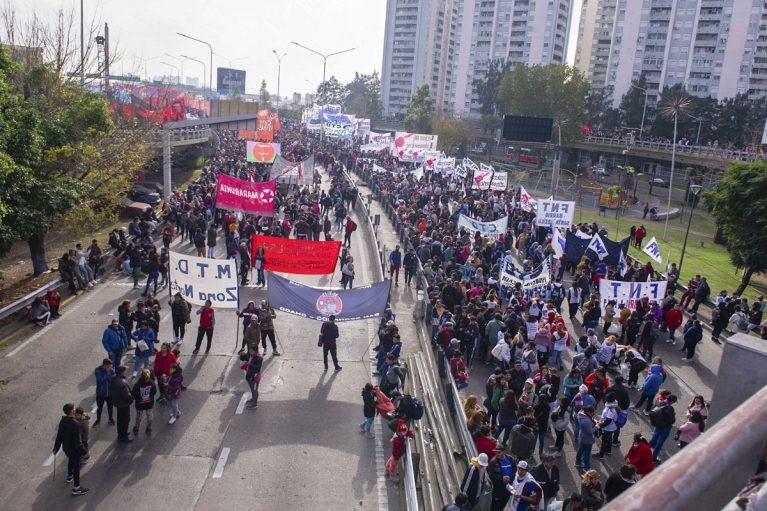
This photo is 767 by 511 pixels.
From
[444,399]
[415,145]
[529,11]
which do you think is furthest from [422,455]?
[529,11]

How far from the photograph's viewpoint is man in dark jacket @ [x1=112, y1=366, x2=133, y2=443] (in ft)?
34.4

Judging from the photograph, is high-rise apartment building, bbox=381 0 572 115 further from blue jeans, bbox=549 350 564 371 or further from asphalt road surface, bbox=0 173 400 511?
asphalt road surface, bbox=0 173 400 511

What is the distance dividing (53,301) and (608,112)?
89032 mm

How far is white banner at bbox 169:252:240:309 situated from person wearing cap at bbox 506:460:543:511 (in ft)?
28.4

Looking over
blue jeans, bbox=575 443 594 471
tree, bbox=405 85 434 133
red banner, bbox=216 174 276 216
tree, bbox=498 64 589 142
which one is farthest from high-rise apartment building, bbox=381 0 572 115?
blue jeans, bbox=575 443 594 471

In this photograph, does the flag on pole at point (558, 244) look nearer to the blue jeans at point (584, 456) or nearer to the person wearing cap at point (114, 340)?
the blue jeans at point (584, 456)

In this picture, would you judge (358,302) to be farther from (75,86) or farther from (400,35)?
(400,35)

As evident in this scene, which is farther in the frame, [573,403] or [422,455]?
[573,403]

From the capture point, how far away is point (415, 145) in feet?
162

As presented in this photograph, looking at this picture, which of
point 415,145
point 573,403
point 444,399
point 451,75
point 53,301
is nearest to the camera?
point 573,403

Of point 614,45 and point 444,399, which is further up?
point 614,45

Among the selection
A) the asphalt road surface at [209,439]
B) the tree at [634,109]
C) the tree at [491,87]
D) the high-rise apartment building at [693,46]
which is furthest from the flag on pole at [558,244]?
the tree at [491,87]

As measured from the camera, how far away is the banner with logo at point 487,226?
25.0m

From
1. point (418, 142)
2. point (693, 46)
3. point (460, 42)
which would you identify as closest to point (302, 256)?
point (418, 142)
